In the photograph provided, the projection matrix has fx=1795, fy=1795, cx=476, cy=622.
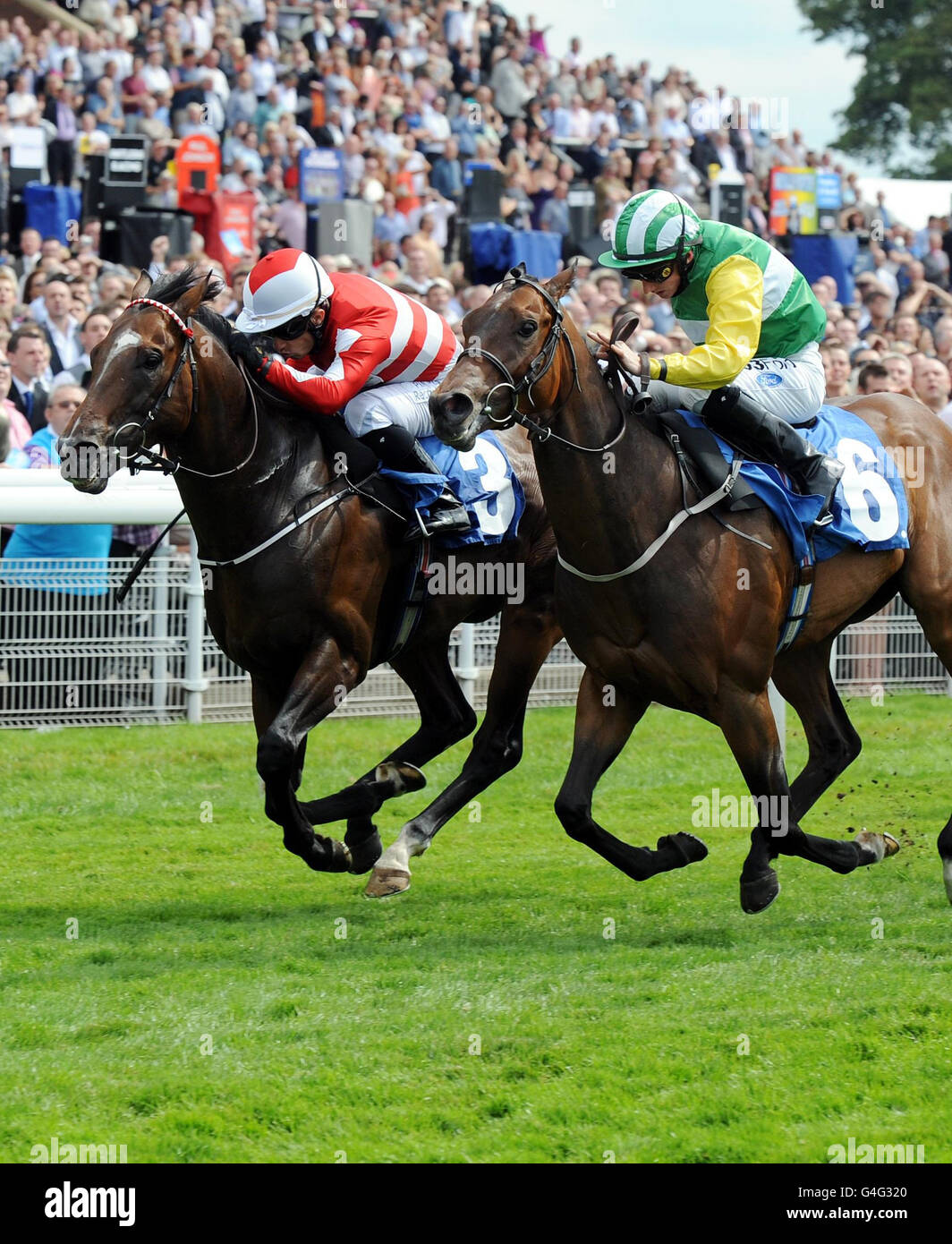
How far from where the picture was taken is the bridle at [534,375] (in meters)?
5.11

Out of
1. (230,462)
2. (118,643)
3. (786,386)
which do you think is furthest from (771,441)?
(118,643)

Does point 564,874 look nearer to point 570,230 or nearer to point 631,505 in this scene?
point 631,505

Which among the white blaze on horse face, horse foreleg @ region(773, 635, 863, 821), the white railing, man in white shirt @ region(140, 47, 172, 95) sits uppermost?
man in white shirt @ region(140, 47, 172, 95)

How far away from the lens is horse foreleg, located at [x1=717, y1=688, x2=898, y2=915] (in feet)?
18.3

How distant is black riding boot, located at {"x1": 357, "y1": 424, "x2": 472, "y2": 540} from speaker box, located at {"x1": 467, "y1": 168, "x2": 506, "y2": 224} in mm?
11512

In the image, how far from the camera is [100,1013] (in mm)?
4965

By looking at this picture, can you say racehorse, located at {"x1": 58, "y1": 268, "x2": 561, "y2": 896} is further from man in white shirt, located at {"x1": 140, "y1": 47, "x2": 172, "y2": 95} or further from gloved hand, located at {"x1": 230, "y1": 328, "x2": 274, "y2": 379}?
man in white shirt, located at {"x1": 140, "y1": 47, "x2": 172, "y2": 95}

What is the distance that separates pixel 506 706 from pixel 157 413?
184 centimetres

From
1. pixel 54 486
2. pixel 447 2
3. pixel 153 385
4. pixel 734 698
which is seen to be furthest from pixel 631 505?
pixel 447 2

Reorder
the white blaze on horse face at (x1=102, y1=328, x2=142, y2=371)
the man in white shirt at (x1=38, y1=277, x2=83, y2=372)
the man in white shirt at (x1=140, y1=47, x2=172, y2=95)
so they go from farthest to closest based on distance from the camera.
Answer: the man in white shirt at (x1=140, y1=47, x2=172, y2=95) < the man in white shirt at (x1=38, y1=277, x2=83, y2=372) < the white blaze on horse face at (x1=102, y1=328, x2=142, y2=371)

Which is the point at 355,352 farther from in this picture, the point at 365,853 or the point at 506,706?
the point at 365,853

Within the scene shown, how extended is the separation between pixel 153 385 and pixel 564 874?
8.25ft

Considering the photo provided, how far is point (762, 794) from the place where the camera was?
5.65m

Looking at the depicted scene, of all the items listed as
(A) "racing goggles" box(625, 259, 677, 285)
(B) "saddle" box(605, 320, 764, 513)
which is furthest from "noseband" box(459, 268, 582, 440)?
(A) "racing goggles" box(625, 259, 677, 285)
